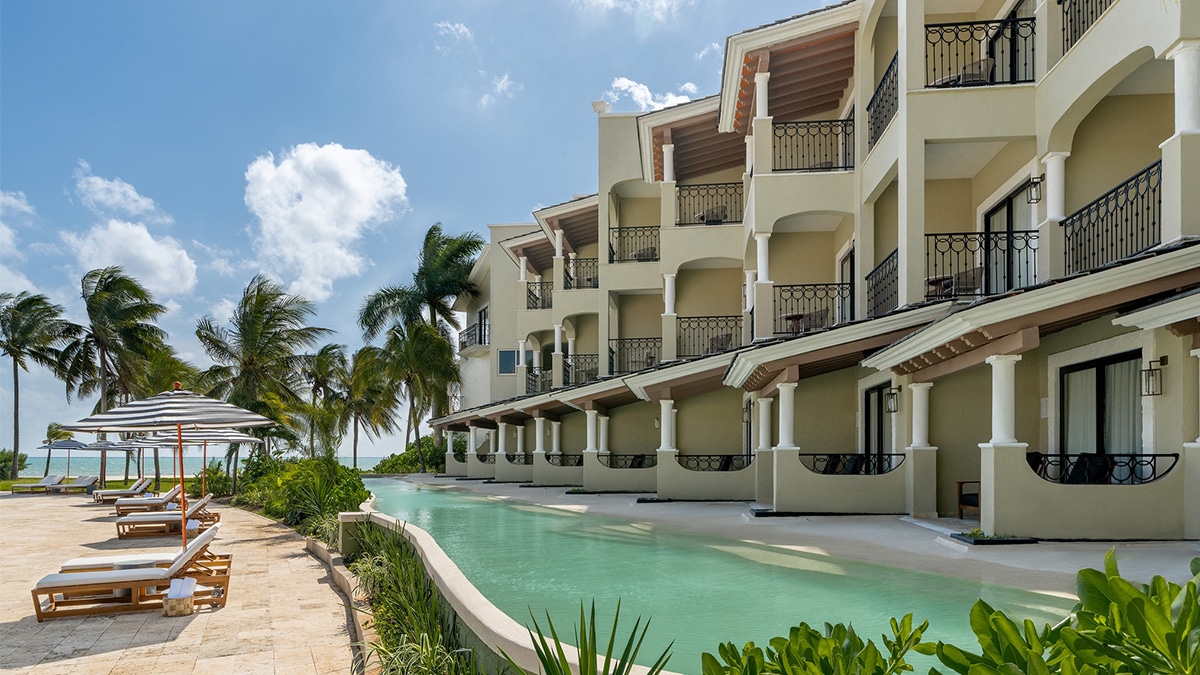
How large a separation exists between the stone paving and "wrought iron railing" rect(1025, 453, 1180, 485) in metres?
8.55

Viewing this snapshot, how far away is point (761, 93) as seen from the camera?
58.3 ft

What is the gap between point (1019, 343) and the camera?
33.9 ft

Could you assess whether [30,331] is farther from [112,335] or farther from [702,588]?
[702,588]

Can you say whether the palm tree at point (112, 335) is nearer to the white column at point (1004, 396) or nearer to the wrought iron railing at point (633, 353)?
the wrought iron railing at point (633, 353)

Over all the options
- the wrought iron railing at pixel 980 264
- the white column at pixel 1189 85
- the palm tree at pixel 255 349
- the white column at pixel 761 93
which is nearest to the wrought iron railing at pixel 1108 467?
the wrought iron railing at pixel 980 264

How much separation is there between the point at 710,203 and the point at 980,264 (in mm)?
10654

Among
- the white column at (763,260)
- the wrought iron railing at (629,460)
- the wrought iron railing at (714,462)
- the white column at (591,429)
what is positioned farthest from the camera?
Answer: the wrought iron railing at (629,460)

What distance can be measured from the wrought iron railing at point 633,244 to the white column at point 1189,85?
17495mm

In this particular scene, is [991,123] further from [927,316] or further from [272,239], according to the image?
[272,239]

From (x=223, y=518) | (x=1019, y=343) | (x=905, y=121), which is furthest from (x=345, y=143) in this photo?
(x=1019, y=343)

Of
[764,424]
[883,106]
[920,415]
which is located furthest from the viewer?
[764,424]

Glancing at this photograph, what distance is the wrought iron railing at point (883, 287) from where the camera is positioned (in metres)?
15.5

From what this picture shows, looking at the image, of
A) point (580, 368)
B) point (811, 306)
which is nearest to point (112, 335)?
point (580, 368)

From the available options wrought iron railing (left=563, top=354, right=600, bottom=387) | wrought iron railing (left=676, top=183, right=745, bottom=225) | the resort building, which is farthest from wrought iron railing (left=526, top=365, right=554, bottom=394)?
wrought iron railing (left=676, top=183, right=745, bottom=225)
